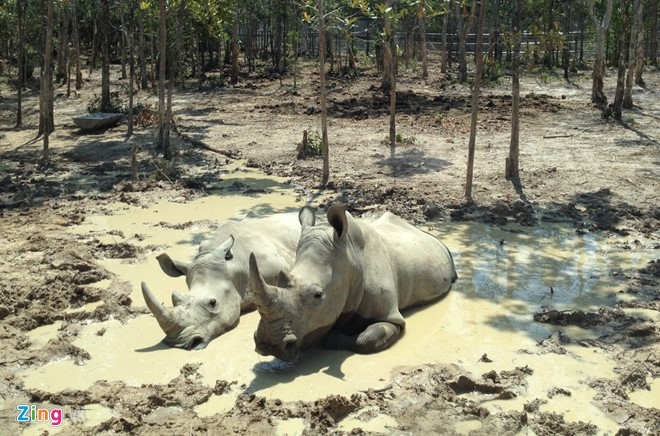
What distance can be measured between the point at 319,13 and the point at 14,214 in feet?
21.5

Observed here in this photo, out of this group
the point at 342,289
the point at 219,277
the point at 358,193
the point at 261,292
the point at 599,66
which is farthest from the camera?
the point at 599,66

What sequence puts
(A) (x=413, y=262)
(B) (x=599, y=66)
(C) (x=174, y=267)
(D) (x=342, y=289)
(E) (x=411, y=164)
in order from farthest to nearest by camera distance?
(B) (x=599, y=66)
(E) (x=411, y=164)
(A) (x=413, y=262)
(C) (x=174, y=267)
(D) (x=342, y=289)

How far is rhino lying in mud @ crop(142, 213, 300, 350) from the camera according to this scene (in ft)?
22.9

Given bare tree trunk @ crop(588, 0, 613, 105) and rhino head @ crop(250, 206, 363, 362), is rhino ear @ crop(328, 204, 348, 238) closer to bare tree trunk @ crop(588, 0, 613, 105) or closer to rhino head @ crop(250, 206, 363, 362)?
rhino head @ crop(250, 206, 363, 362)

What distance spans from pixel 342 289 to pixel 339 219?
0.64 metres

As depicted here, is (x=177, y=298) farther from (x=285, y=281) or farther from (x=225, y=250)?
(x=285, y=281)

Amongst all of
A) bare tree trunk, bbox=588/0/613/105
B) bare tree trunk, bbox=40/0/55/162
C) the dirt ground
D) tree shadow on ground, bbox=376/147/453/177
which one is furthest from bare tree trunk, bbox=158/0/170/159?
bare tree trunk, bbox=588/0/613/105

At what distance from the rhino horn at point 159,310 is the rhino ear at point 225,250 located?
0.92 meters

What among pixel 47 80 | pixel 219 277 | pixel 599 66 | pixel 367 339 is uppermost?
pixel 599 66

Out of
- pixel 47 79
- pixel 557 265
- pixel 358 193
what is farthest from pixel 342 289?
pixel 47 79

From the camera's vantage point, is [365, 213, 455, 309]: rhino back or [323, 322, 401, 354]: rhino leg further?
[365, 213, 455, 309]: rhino back

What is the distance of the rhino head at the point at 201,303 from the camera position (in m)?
6.93

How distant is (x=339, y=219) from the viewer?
678 centimetres

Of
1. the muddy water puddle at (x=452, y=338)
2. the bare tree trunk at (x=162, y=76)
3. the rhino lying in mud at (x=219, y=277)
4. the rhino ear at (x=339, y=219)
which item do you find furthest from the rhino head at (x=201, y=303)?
the bare tree trunk at (x=162, y=76)
